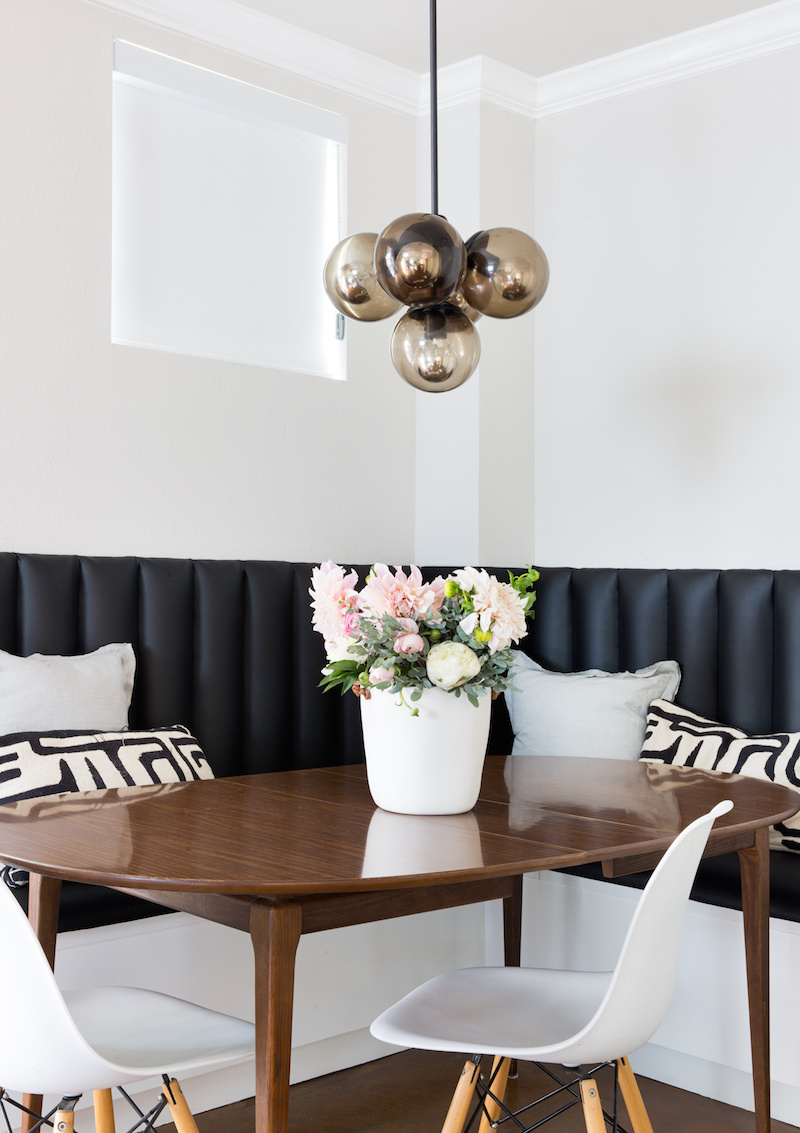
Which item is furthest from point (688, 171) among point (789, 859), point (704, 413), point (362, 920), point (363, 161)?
point (362, 920)

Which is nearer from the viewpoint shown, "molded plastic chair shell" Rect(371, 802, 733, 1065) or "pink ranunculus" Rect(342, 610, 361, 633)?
"molded plastic chair shell" Rect(371, 802, 733, 1065)

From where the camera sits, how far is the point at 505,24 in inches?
134

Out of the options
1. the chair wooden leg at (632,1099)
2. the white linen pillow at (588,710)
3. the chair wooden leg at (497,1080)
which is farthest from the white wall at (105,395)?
the chair wooden leg at (632,1099)

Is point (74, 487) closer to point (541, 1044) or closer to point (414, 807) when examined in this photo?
point (414, 807)

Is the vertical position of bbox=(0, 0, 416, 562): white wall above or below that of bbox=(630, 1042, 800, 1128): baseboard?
above

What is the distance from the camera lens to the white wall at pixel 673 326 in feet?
10.8

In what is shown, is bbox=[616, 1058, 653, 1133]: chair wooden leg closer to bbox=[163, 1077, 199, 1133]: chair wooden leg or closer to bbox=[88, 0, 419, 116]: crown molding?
bbox=[163, 1077, 199, 1133]: chair wooden leg

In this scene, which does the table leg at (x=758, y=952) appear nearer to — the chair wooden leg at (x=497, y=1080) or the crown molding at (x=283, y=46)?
the chair wooden leg at (x=497, y=1080)

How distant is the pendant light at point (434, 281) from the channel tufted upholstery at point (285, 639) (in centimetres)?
105

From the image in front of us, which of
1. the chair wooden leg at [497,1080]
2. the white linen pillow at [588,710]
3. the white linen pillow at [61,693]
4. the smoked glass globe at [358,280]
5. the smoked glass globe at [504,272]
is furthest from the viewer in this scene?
the white linen pillow at [588,710]

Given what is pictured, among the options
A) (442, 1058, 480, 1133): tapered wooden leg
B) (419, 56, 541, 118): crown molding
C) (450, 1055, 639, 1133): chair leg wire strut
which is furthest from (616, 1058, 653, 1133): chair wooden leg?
(419, 56, 541, 118): crown molding

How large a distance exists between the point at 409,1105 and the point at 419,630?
4.76 feet

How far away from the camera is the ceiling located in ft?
10.7

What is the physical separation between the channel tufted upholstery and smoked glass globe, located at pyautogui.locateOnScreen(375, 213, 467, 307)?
1291 mm
